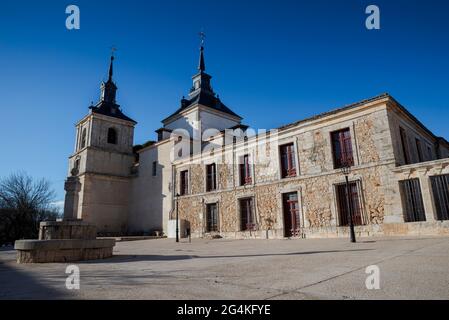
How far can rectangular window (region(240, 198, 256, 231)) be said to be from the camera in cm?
1592

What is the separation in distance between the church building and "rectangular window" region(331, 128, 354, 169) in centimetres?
5

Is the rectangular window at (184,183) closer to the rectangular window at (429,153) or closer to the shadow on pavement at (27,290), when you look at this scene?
the rectangular window at (429,153)

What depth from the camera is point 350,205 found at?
12328mm

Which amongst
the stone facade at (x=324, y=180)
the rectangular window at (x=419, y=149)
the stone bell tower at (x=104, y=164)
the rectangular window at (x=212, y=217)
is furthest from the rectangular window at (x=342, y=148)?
the stone bell tower at (x=104, y=164)

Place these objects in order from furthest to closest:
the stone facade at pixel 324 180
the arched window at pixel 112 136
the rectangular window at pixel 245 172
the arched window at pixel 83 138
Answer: the arched window at pixel 112 136
the arched window at pixel 83 138
the rectangular window at pixel 245 172
the stone facade at pixel 324 180

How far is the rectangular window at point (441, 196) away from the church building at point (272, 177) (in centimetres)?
3

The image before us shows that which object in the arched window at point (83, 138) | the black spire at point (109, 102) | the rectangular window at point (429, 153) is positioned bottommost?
the rectangular window at point (429, 153)

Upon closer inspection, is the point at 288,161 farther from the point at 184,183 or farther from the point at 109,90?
the point at 109,90

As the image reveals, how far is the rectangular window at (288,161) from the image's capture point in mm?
14763
